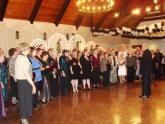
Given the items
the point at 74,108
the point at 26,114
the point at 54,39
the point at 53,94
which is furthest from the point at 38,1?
the point at 26,114

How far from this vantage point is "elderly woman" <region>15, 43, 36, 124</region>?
3299mm

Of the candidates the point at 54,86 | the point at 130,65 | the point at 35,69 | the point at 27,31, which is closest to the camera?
the point at 35,69

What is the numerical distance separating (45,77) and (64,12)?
5029 millimetres

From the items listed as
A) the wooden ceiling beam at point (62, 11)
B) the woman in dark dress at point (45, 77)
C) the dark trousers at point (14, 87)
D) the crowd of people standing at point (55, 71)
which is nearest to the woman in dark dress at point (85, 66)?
the crowd of people standing at point (55, 71)

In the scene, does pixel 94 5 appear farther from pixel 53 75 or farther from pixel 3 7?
pixel 3 7

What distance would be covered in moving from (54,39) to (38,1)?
2.37m

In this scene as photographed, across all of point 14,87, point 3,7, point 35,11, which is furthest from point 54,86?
point 35,11

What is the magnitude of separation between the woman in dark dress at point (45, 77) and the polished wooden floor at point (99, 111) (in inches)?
8.4

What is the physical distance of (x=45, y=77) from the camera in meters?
5.11

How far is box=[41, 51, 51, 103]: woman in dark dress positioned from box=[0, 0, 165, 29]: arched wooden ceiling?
361cm

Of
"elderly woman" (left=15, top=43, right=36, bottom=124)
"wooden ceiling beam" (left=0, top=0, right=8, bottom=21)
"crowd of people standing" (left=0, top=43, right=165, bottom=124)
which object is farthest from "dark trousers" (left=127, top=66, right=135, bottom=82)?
"elderly woman" (left=15, top=43, right=36, bottom=124)

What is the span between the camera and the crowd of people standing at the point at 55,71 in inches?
135

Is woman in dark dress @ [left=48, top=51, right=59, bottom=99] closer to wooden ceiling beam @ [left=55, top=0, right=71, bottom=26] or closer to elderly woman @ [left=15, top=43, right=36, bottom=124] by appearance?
elderly woman @ [left=15, top=43, right=36, bottom=124]

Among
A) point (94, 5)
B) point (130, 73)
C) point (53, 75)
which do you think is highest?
point (94, 5)
